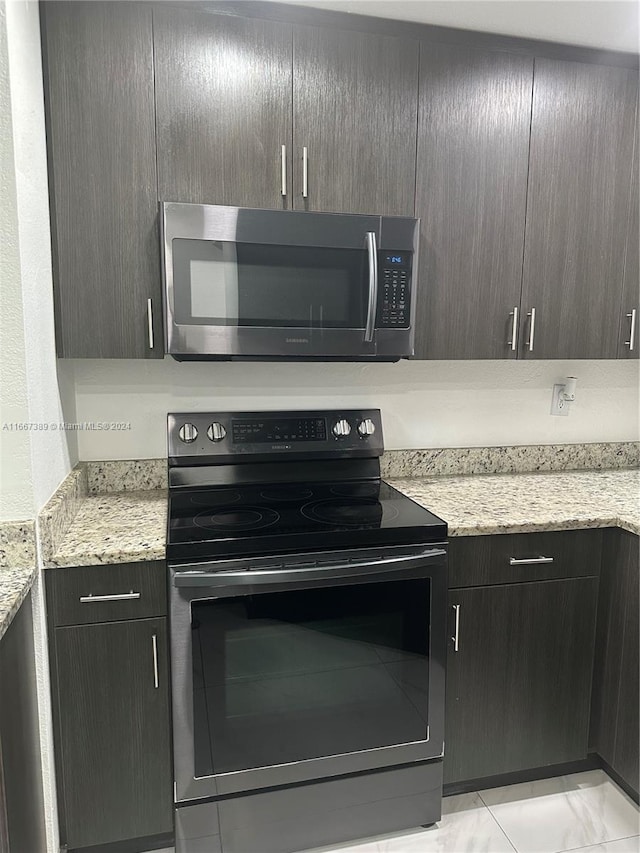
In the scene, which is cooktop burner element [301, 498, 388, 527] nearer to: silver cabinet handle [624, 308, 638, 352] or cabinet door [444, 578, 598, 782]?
cabinet door [444, 578, 598, 782]

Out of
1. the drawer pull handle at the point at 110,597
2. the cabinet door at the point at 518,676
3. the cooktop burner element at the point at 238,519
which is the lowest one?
the cabinet door at the point at 518,676

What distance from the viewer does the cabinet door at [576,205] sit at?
1.87 meters

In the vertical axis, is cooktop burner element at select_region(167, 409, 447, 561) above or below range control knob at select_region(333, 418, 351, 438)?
below

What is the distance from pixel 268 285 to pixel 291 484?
696mm

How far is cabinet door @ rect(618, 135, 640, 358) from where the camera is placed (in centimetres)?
194

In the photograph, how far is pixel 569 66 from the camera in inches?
73.1

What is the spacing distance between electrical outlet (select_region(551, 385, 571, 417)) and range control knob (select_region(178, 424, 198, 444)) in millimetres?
1404

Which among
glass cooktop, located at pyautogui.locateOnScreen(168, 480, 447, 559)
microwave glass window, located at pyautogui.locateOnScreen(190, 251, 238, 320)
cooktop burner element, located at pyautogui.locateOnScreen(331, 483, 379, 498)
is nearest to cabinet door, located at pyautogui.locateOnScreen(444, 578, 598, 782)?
glass cooktop, located at pyautogui.locateOnScreen(168, 480, 447, 559)

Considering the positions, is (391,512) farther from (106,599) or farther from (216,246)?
(216,246)

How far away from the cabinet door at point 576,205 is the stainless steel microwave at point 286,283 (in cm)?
48

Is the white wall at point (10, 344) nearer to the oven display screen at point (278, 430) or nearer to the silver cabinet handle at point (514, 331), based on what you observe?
the oven display screen at point (278, 430)

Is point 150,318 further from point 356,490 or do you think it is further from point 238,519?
point 356,490

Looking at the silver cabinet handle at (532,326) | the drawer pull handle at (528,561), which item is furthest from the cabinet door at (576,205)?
the drawer pull handle at (528,561)

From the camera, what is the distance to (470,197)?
6.02 feet
